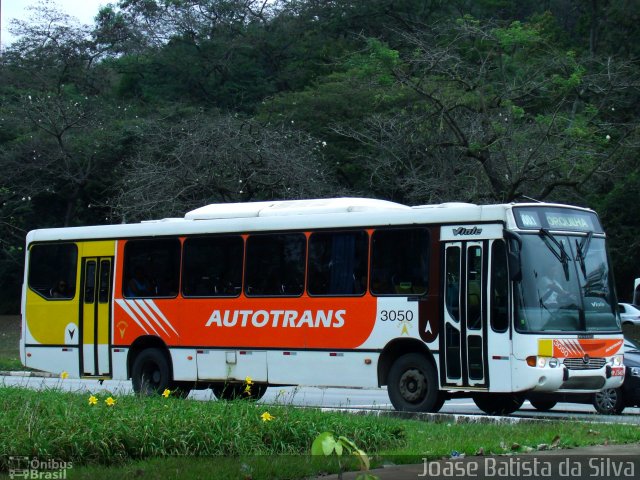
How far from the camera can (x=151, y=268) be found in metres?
19.2

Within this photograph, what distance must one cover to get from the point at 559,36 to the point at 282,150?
19.4 metres

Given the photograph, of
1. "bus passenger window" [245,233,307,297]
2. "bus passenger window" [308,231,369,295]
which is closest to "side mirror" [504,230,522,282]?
"bus passenger window" [308,231,369,295]

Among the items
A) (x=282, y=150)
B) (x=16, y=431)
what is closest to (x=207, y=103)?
(x=282, y=150)

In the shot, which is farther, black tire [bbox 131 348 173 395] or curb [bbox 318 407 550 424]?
black tire [bbox 131 348 173 395]

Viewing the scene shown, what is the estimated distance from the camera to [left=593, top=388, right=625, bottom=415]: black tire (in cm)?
1773

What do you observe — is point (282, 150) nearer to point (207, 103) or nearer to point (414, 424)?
point (207, 103)

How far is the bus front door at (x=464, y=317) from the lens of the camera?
1503 cm

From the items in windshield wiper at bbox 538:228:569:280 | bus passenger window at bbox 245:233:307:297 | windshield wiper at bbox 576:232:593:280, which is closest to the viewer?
windshield wiper at bbox 538:228:569:280

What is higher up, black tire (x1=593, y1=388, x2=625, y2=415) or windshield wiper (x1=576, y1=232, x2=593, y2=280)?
windshield wiper (x1=576, y1=232, x2=593, y2=280)

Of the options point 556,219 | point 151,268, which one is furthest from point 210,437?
point 151,268

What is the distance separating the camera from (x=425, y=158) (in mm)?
36312

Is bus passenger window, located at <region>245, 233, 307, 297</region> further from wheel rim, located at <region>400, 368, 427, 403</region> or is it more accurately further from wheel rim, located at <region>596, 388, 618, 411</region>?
wheel rim, located at <region>596, 388, 618, 411</region>

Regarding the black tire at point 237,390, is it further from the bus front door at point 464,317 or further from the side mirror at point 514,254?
the side mirror at point 514,254

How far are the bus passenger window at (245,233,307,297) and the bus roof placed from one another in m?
0.22
